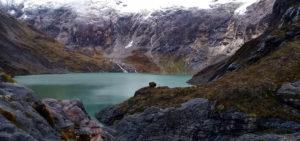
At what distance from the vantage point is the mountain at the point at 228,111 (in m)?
55.9

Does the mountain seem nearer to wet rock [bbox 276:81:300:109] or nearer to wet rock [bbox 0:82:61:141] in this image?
wet rock [bbox 276:81:300:109]

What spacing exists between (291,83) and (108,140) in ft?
100

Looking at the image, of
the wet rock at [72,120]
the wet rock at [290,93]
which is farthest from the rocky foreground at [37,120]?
the wet rock at [290,93]

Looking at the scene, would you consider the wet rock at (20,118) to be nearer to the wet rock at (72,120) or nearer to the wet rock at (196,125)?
the wet rock at (72,120)

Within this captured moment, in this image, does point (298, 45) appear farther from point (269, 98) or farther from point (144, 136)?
point (144, 136)

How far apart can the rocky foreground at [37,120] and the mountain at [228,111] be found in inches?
622

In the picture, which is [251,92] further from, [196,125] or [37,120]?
[37,120]

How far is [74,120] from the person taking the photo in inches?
1644

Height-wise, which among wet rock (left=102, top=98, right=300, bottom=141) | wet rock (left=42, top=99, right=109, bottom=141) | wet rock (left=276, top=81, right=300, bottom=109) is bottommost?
wet rock (left=102, top=98, right=300, bottom=141)

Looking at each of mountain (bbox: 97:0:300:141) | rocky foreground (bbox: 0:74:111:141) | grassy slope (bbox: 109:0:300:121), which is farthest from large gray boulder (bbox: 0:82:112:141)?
grassy slope (bbox: 109:0:300:121)

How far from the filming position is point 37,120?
3192 centimetres

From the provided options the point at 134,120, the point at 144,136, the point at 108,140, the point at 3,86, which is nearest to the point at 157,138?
the point at 144,136

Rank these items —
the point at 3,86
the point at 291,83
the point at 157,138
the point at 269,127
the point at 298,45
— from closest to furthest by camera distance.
A: 1. the point at 3,86
2. the point at 269,127
3. the point at 157,138
4. the point at 291,83
5. the point at 298,45

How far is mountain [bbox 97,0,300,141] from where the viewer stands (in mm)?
55906
